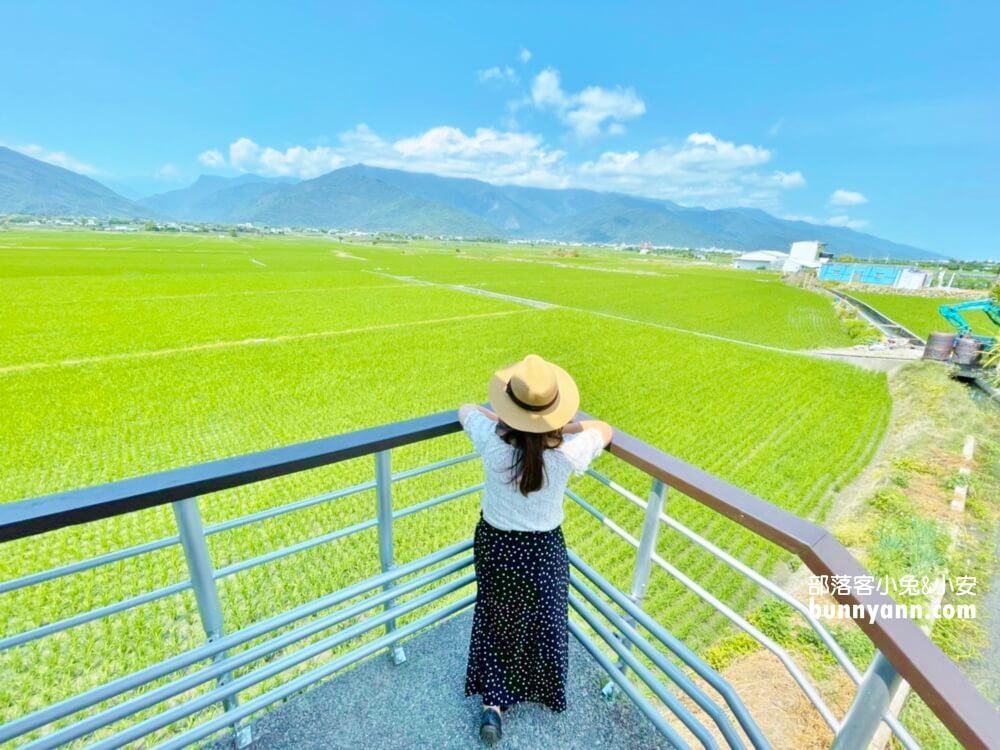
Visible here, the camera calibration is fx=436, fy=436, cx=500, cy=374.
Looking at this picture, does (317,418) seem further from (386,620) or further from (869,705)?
(869,705)

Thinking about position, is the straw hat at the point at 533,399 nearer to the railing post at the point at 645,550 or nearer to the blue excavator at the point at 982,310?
the railing post at the point at 645,550

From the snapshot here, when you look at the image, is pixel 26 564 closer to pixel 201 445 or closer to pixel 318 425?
pixel 201 445

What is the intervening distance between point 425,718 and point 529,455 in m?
1.16

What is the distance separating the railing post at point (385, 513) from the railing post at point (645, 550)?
2.86 feet

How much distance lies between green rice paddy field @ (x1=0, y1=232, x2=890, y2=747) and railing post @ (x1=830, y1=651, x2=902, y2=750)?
3181mm

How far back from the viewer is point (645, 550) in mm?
1585

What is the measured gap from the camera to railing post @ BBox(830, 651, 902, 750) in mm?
853

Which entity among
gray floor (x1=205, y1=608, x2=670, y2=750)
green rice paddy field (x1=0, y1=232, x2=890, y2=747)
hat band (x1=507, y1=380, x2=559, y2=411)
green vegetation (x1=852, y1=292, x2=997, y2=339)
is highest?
hat band (x1=507, y1=380, x2=559, y2=411)

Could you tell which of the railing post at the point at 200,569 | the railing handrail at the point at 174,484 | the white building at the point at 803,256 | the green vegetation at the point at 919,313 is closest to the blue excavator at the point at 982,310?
the green vegetation at the point at 919,313

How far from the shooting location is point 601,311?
22125 mm

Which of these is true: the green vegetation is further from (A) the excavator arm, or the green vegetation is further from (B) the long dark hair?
(B) the long dark hair

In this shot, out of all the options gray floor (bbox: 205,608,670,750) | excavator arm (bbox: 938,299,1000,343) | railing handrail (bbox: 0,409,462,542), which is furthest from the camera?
excavator arm (bbox: 938,299,1000,343)

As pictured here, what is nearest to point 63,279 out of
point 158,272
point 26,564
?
point 158,272

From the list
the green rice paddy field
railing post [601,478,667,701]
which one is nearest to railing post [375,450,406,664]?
railing post [601,478,667,701]
